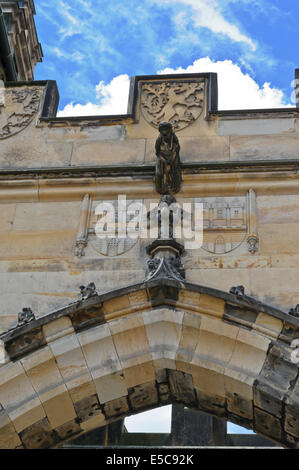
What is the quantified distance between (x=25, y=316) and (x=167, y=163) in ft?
7.21

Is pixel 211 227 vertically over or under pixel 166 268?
over

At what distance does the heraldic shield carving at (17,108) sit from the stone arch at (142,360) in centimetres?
291

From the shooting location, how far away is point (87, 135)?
826 centimetres

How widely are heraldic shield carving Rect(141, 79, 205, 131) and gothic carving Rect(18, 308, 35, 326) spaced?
2871 mm

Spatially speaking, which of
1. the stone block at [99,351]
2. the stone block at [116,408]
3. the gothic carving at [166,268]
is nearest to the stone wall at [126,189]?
the gothic carving at [166,268]

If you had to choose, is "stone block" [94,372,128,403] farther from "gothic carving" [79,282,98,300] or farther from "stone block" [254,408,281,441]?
"stone block" [254,408,281,441]

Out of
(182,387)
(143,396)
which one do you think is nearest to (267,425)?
(182,387)

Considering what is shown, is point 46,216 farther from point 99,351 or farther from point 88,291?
point 99,351

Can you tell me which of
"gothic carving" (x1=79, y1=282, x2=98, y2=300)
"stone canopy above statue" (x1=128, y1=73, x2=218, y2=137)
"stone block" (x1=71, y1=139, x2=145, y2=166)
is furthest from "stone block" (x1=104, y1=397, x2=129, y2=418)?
"stone canopy above statue" (x1=128, y1=73, x2=218, y2=137)

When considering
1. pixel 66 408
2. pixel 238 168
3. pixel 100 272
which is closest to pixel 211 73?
pixel 238 168

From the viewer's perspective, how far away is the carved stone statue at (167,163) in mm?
7355

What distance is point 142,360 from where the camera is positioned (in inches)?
255
